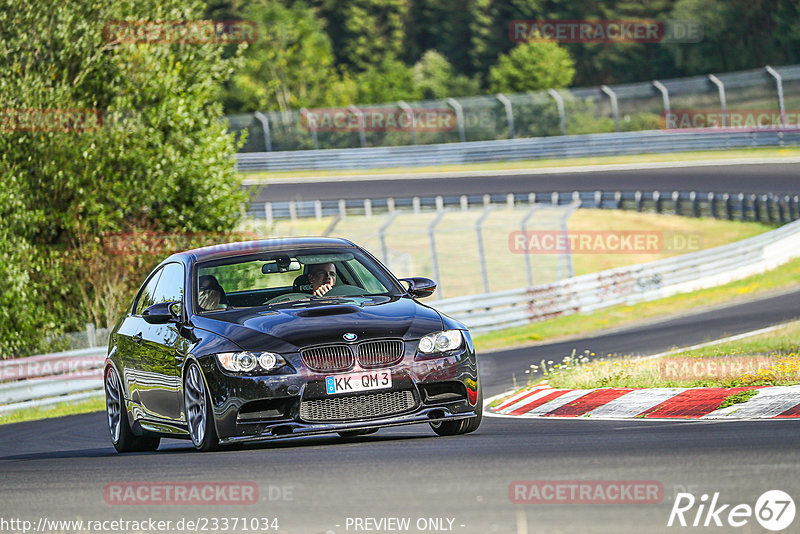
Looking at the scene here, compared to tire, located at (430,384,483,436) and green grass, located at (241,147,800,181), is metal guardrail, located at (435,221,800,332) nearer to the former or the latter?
tire, located at (430,384,483,436)

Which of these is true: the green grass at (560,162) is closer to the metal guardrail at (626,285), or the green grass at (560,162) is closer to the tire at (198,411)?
the metal guardrail at (626,285)

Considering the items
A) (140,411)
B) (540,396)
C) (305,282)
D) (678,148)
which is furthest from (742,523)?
(678,148)

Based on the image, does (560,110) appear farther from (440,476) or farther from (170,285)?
(440,476)

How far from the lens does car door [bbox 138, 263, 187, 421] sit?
8.86m

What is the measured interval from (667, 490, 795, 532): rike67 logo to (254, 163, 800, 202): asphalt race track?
3399 cm

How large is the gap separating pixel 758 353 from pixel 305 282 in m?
7.21

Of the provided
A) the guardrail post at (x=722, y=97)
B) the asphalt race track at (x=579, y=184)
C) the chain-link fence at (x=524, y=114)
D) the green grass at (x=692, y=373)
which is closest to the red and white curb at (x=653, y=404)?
the green grass at (x=692, y=373)

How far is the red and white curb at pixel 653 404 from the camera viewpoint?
9141mm

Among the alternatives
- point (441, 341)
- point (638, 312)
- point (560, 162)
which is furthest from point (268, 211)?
point (441, 341)

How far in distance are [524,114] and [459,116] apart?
2.84 metres

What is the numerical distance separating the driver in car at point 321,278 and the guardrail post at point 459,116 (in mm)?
39816

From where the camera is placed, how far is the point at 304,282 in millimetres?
9578

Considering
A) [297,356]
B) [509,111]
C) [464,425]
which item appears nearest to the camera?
[297,356]

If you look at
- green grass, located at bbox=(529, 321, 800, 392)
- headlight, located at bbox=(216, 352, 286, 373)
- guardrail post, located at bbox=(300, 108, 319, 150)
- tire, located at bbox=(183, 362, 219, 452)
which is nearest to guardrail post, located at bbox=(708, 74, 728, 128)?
guardrail post, located at bbox=(300, 108, 319, 150)
